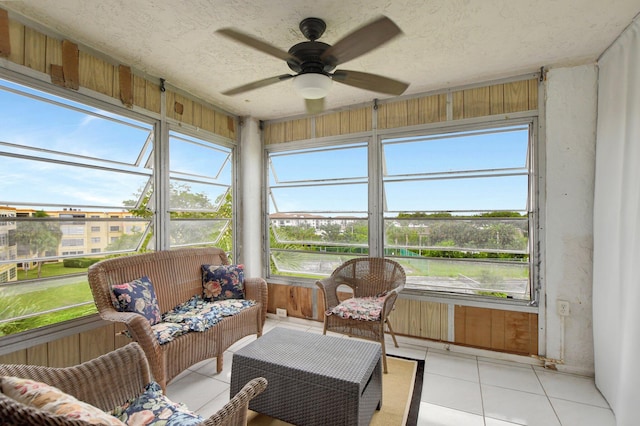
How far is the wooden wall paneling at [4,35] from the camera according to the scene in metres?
1.93

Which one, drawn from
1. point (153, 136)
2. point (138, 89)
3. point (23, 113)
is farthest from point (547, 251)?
point (23, 113)

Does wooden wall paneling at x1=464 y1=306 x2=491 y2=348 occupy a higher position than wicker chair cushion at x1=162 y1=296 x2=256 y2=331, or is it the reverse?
wicker chair cushion at x1=162 y1=296 x2=256 y2=331

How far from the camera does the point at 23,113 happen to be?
207 centimetres

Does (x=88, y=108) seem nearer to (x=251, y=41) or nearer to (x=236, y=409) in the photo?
(x=251, y=41)

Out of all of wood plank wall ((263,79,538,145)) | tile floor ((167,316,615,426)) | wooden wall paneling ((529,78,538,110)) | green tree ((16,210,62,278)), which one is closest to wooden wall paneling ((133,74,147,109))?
green tree ((16,210,62,278))

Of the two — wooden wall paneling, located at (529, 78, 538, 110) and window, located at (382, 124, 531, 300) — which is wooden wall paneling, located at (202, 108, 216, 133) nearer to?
window, located at (382, 124, 531, 300)

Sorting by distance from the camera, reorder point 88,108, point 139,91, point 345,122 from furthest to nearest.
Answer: point 345,122, point 139,91, point 88,108

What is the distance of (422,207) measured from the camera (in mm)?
3287

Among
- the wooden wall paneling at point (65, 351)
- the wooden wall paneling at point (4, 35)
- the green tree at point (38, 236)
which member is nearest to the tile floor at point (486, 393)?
the wooden wall paneling at point (65, 351)

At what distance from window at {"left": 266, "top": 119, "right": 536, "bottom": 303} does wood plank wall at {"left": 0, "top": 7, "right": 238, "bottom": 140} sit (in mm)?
1111

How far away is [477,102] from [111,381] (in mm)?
3715

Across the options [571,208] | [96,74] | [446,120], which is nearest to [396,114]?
[446,120]

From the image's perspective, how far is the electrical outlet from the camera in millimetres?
2635

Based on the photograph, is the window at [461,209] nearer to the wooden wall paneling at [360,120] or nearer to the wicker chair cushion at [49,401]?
the wooden wall paneling at [360,120]
